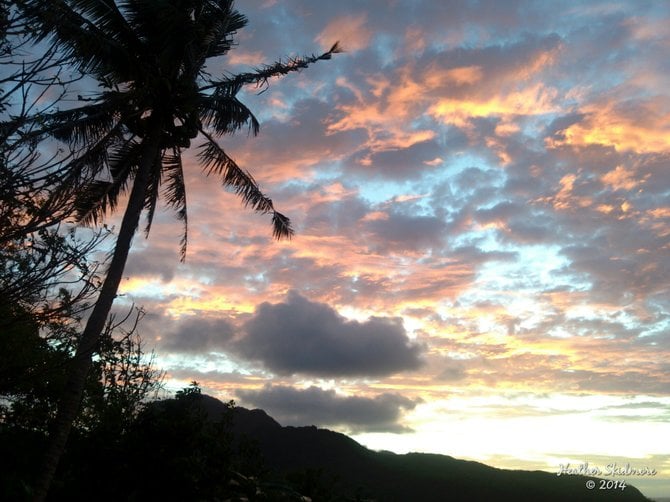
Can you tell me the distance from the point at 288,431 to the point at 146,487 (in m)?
78.9

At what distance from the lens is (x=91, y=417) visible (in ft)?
58.5

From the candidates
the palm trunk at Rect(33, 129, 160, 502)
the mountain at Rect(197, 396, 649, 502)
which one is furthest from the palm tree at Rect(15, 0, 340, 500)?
the mountain at Rect(197, 396, 649, 502)

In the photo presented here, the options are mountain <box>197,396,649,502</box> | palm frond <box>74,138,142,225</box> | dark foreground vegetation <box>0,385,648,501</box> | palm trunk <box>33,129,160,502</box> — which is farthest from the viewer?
mountain <box>197,396,649,502</box>

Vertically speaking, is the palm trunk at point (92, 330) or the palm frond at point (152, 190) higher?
the palm frond at point (152, 190)

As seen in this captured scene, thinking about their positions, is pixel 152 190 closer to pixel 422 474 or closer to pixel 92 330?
pixel 92 330

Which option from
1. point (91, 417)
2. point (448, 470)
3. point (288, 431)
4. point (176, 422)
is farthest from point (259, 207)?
point (288, 431)

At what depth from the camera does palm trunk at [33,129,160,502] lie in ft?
30.6

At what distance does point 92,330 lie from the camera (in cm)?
1034

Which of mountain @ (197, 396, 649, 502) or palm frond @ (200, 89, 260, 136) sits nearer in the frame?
palm frond @ (200, 89, 260, 136)

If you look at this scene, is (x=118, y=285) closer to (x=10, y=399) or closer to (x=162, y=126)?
(x=162, y=126)

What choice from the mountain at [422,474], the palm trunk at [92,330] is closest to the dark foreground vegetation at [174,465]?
the palm trunk at [92,330]

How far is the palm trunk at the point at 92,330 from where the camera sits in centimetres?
933

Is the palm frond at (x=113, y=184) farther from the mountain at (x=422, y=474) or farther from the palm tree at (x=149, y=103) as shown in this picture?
the mountain at (x=422, y=474)

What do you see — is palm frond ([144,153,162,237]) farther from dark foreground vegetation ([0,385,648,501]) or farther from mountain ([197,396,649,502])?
mountain ([197,396,649,502])
